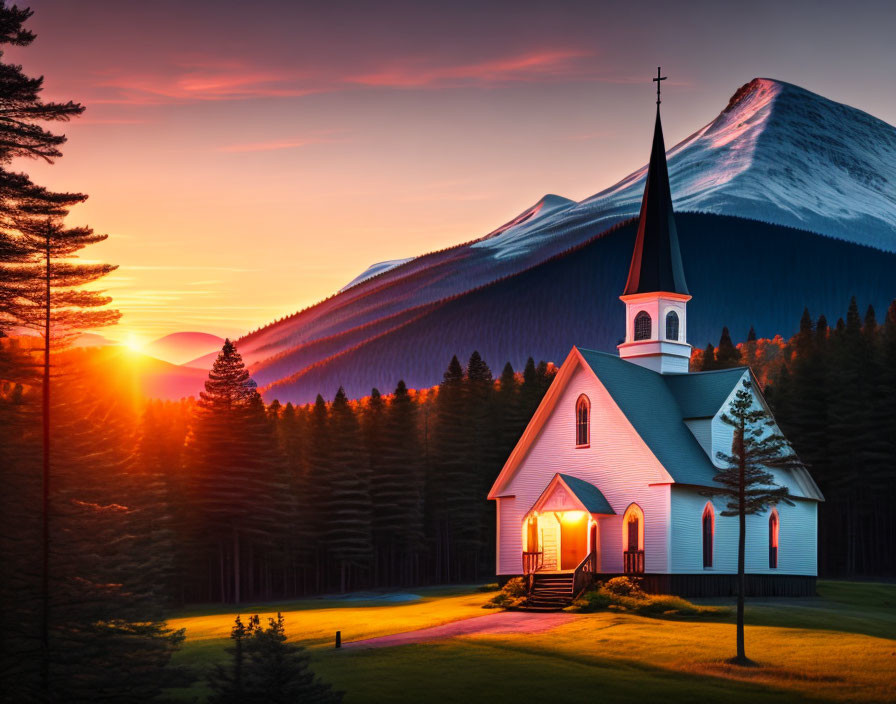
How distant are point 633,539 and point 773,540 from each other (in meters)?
9.08

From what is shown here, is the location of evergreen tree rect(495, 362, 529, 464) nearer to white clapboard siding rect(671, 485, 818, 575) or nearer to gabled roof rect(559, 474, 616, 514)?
white clapboard siding rect(671, 485, 818, 575)

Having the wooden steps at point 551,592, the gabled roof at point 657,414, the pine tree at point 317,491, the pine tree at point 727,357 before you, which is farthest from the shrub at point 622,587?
the pine tree at point 727,357

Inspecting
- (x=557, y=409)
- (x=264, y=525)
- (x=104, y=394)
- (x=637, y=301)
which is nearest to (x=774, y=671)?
(x=557, y=409)

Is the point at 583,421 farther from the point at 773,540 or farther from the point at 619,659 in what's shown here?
the point at 619,659

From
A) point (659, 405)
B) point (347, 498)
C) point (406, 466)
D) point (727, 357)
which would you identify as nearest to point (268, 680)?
point (659, 405)

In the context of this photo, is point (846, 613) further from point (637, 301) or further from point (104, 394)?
point (104, 394)

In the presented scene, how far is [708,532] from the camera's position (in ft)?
158

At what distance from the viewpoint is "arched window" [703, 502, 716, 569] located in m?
47.9

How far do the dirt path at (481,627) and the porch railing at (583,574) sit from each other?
180cm

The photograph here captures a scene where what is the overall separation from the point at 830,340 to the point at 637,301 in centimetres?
3842

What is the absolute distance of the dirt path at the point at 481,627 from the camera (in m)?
36.3

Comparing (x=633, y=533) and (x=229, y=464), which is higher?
(x=229, y=464)

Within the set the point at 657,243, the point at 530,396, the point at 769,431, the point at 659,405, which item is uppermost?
the point at 657,243

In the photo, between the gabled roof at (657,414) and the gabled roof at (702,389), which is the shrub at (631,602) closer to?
the gabled roof at (657,414)
